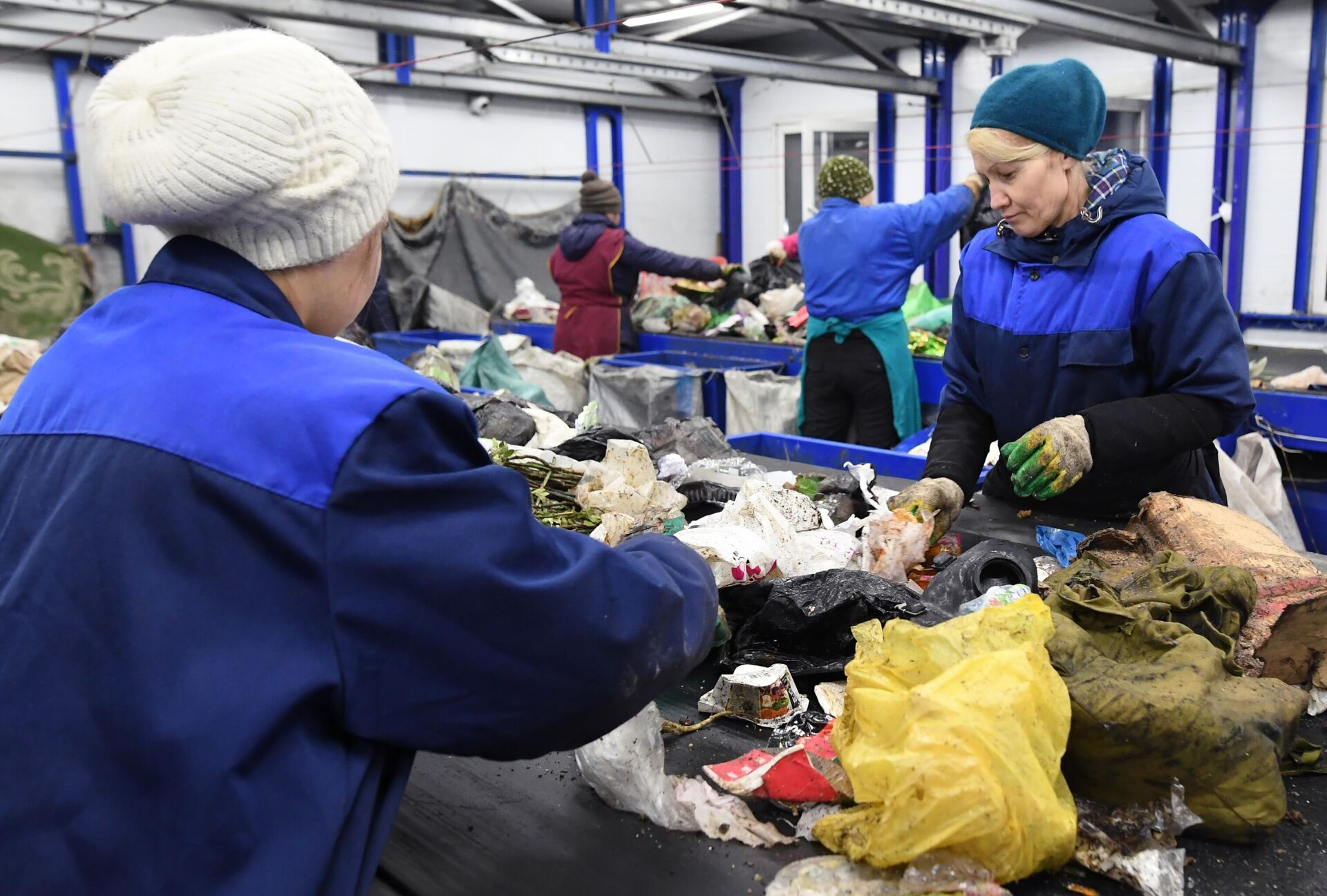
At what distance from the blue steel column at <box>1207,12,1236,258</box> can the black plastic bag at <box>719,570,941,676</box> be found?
21.7 feet

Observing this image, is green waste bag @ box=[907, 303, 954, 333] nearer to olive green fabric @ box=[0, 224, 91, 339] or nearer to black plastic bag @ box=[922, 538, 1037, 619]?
black plastic bag @ box=[922, 538, 1037, 619]

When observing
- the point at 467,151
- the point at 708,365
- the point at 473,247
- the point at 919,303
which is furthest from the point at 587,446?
the point at 467,151

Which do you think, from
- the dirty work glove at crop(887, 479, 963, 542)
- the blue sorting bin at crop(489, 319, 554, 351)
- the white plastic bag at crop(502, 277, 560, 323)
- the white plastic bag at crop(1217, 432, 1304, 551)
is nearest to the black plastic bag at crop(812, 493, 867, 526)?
the dirty work glove at crop(887, 479, 963, 542)

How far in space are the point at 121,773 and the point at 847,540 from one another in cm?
128

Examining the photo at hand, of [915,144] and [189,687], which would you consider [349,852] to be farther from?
[915,144]

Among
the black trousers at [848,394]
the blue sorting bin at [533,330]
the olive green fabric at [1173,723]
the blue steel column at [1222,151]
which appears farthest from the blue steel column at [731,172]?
the olive green fabric at [1173,723]

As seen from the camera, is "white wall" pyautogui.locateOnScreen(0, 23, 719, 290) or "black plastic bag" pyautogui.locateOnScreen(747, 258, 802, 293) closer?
"black plastic bag" pyautogui.locateOnScreen(747, 258, 802, 293)

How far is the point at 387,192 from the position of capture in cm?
109

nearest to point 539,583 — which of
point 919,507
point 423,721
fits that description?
point 423,721

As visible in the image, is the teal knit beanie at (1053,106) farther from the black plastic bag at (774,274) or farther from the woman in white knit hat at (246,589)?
the black plastic bag at (774,274)

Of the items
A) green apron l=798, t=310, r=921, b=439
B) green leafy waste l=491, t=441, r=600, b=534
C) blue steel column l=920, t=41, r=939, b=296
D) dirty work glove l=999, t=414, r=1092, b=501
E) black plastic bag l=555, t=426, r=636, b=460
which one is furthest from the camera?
blue steel column l=920, t=41, r=939, b=296

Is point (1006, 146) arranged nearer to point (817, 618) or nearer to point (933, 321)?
point (817, 618)

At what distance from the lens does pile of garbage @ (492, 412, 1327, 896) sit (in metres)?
1.05

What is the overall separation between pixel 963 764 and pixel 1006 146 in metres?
1.44
